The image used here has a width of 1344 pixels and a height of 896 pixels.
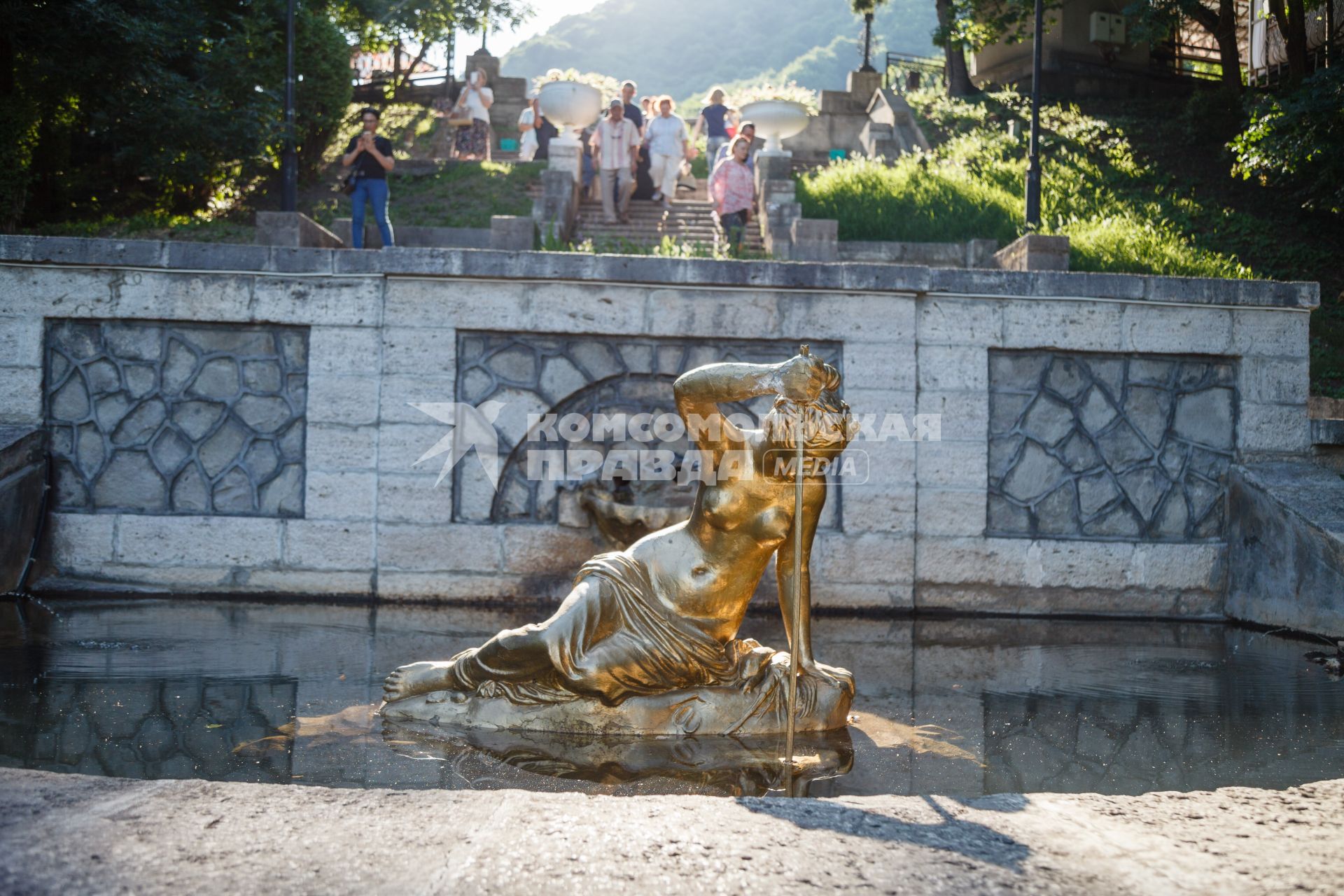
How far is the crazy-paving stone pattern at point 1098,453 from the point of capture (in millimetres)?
9000

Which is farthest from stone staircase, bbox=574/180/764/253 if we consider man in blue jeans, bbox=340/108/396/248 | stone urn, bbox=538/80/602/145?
man in blue jeans, bbox=340/108/396/248

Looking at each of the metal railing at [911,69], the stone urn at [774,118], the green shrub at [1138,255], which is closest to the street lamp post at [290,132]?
the stone urn at [774,118]

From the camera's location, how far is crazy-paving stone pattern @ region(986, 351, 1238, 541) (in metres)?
9.00

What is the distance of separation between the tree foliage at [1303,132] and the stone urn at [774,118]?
6887mm

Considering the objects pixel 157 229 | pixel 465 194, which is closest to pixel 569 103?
pixel 465 194

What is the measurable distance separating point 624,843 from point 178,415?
6921mm

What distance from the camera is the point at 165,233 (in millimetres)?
15820

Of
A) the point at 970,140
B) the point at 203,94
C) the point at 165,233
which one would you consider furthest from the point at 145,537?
the point at 970,140

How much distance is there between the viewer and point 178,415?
8992mm

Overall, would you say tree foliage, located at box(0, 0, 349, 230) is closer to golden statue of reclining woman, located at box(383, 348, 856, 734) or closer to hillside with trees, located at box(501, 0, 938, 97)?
golden statue of reclining woman, located at box(383, 348, 856, 734)

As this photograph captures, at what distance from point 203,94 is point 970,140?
1361cm

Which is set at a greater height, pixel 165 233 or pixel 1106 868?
pixel 165 233

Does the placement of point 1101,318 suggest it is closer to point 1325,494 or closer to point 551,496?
point 1325,494

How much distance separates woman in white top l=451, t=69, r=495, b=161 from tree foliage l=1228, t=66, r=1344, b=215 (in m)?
14.5
